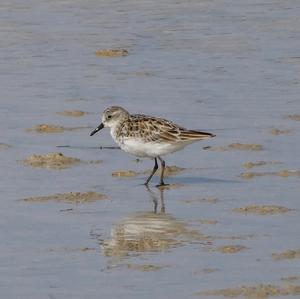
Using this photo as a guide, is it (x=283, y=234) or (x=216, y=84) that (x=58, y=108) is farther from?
(x=283, y=234)

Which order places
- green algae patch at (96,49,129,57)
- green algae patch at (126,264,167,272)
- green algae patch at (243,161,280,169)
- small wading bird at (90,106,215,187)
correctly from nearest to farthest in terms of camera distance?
green algae patch at (126,264,167,272), small wading bird at (90,106,215,187), green algae patch at (243,161,280,169), green algae patch at (96,49,129,57)

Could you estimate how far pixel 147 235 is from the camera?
1341 cm

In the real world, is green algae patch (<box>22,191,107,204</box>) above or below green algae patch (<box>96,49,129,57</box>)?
above

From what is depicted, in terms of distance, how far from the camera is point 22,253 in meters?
12.5

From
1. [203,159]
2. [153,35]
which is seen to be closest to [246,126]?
[203,159]

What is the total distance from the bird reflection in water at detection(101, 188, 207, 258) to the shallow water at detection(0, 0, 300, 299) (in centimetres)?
2

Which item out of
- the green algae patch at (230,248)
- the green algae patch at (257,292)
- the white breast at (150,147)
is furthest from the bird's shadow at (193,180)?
the green algae patch at (257,292)

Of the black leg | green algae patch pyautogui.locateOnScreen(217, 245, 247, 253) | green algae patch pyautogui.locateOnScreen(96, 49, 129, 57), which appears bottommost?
green algae patch pyautogui.locateOnScreen(96, 49, 129, 57)

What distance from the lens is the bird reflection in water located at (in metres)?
12.8

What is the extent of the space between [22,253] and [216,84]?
9633 mm

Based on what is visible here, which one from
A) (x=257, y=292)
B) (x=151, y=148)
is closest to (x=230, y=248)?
(x=257, y=292)

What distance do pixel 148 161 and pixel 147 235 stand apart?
13.7 ft

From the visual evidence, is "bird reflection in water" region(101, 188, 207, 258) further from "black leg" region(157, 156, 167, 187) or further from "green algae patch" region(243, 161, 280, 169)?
"green algae patch" region(243, 161, 280, 169)

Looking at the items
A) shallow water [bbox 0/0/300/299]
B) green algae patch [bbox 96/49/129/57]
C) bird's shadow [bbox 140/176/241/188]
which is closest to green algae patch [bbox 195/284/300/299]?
shallow water [bbox 0/0/300/299]
